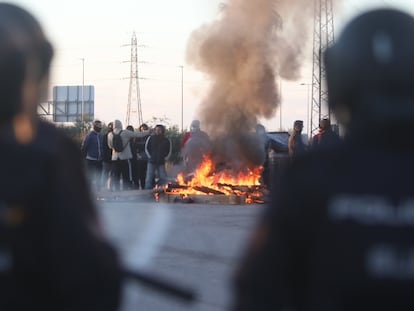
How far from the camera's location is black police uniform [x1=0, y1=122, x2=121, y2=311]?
95.4 inches

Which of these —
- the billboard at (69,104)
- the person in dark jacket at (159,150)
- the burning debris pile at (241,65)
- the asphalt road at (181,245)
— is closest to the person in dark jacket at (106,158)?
the person in dark jacket at (159,150)

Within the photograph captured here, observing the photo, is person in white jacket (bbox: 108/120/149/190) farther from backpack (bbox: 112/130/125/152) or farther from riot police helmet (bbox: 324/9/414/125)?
riot police helmet (bbox: 324/9/414/125)

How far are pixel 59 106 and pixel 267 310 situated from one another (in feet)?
148

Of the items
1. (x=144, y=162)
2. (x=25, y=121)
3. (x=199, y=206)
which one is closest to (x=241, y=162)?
(x=144, y=162)

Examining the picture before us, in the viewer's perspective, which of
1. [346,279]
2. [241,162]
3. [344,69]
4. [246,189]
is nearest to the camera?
[346,279]

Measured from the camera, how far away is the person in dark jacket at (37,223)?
243cm

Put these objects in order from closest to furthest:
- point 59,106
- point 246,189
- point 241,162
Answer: point 246,189, point 241,162, point 59,106

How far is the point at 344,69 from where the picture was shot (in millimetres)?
2473

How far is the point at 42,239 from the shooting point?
8.02ft

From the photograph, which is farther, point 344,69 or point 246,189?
point 246,189

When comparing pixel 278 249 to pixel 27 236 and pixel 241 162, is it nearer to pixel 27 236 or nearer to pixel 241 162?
pixel 27 236

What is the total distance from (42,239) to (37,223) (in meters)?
0.04

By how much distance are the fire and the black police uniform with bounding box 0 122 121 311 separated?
56.9 feet

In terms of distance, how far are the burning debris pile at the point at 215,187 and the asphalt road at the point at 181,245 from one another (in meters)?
1.23
